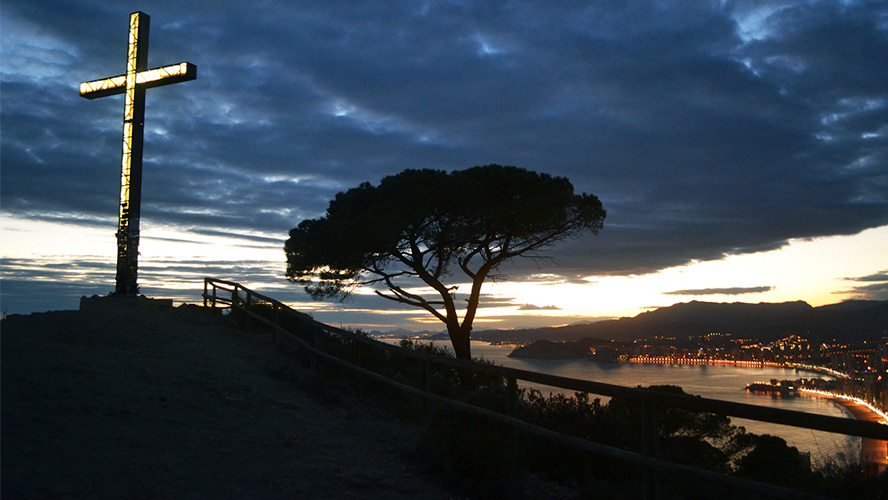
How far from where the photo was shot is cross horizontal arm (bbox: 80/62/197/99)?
1525 centimetres

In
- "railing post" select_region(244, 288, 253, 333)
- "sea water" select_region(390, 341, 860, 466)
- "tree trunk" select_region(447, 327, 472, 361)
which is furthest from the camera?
"tree trunk" select_region(447, 327, 472, 361)

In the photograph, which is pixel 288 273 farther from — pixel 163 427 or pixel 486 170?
pixel 163 427

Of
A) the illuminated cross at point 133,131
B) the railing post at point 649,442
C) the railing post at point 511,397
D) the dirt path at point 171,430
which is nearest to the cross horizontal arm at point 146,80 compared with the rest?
the illuminated cross at point 133,131

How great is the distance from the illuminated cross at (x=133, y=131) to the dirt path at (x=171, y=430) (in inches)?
218

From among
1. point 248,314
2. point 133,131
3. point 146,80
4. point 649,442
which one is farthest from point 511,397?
point 146,80

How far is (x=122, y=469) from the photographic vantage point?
4.79 m

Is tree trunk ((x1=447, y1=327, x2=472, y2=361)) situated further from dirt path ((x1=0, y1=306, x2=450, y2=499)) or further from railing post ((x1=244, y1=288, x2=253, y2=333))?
dirt path ((x1=0, y1=306, x2=450, y2=499))

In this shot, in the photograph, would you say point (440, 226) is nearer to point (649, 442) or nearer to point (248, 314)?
point (248, 314)

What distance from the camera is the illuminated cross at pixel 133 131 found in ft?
51.3

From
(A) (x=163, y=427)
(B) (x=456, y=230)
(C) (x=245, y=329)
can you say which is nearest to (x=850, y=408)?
(B) (x=456, y=230)

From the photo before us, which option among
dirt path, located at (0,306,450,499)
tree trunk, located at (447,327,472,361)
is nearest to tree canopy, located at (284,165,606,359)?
tree trunk, located at (447,327,472,361)

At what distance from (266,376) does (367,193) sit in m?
10.3

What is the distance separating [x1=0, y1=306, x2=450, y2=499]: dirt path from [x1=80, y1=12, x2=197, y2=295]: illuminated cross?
552 centimetres

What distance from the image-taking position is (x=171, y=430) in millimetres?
6031
